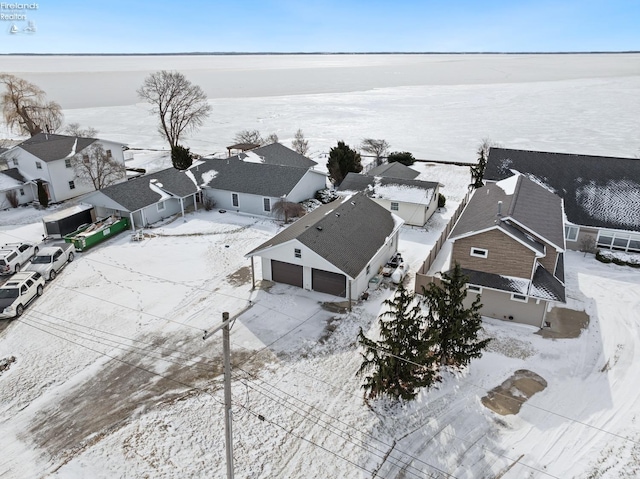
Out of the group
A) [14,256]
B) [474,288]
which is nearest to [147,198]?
[14,256]

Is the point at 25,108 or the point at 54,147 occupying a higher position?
the point at 25,108

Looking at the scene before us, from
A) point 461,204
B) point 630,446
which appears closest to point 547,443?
point 630,446

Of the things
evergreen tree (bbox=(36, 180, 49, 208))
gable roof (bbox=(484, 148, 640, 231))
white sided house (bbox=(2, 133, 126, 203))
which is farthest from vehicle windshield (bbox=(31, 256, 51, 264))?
gable roof (bbox=(484, 148, 640, 231))

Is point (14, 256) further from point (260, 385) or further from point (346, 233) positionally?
point (346, 233)

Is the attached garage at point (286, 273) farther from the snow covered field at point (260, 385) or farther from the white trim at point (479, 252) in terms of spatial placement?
the white trim at point (479, 252)

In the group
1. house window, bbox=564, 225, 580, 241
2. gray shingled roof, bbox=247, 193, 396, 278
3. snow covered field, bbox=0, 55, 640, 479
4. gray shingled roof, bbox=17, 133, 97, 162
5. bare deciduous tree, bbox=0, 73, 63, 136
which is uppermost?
bare deciduous tree, bbox=0, 73, 63, 136

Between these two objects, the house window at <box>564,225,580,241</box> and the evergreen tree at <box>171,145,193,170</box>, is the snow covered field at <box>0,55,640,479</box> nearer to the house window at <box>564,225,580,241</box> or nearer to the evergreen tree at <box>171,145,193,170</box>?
the house window at <box>564,225,580,241</box>
